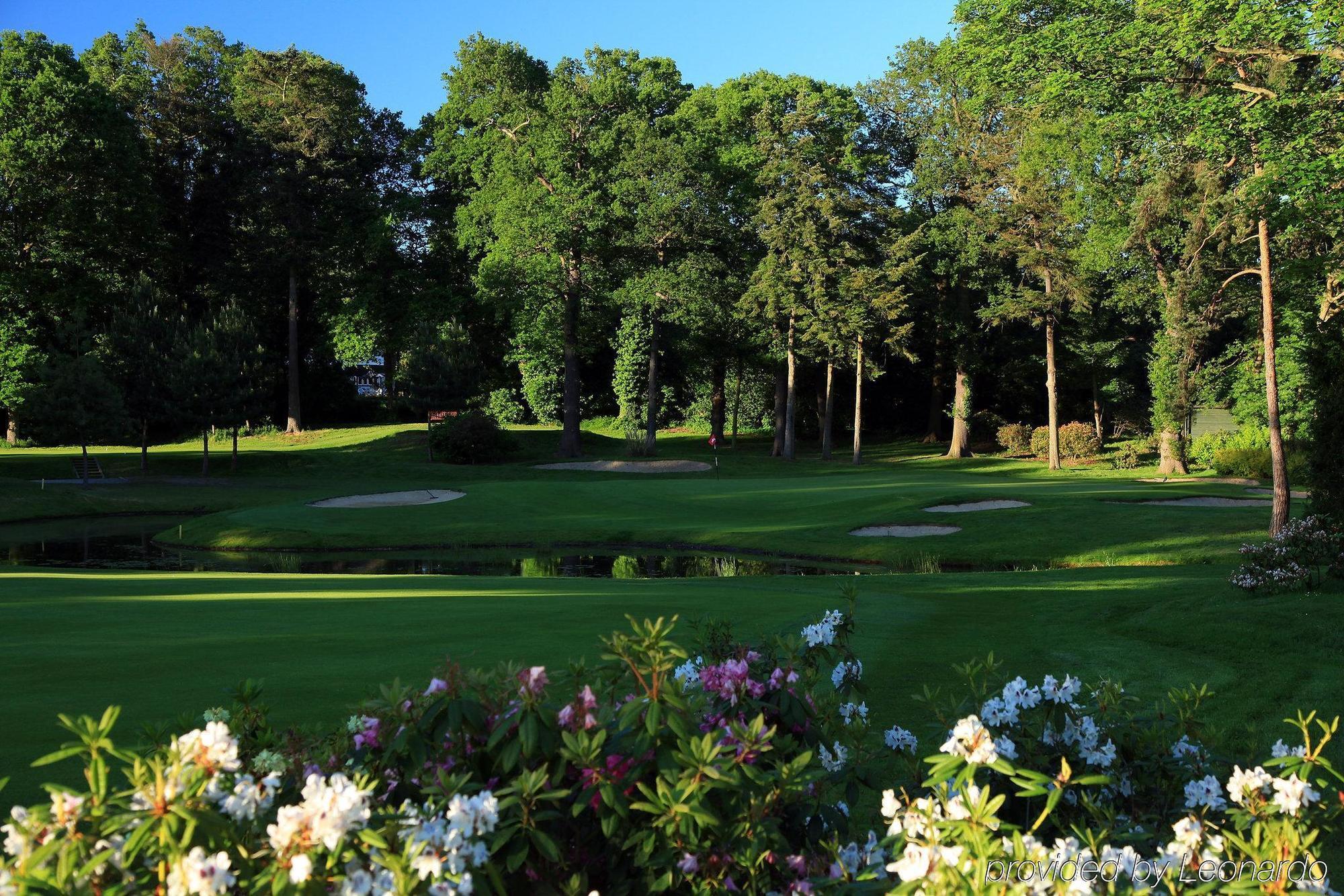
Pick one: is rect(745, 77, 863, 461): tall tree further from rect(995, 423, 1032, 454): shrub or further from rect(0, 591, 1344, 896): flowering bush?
rect(0, 591, 1344, 896): flowering bush

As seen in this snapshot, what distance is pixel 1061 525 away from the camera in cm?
2628

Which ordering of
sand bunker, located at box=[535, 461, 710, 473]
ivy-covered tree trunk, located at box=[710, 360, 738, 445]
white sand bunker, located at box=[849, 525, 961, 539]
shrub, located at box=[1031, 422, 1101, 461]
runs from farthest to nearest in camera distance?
ivy-covered tree trunk, located at box=[710, 360, 738, 445], shrub, located at box=[1031, 422, 1101, 461], sand bunker, located at box=[535, 461, 710, 473], white sand bunker, located at box=[849, 525, 961, 539]

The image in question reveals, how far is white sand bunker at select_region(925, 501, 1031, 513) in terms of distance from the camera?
29.1 m

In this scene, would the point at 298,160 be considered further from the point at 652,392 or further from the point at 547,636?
the point at 547,636

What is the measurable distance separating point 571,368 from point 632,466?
23.0 feet

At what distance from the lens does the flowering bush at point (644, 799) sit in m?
2.80

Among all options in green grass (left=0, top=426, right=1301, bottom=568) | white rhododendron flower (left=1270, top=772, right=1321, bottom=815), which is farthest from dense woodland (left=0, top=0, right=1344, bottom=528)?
white rhododendron flower (left=1270, top=772, right=1321, bottom=815)

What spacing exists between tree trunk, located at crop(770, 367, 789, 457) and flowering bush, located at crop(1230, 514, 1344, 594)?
40420mm

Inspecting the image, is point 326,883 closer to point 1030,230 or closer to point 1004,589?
point 1004,589

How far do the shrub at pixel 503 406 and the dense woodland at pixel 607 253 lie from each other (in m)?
0.31

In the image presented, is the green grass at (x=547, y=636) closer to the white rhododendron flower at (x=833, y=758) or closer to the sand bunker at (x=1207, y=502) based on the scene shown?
the white rhododendron flower at (x=833, y=758)

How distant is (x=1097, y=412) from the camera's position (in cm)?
5809

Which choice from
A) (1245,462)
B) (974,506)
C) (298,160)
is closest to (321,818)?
(974,506)

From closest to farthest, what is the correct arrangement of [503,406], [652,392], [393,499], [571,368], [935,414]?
1. [393,499]
2. [652,392]
3. [571,368]
4. [503,406]
5. [935,414]
